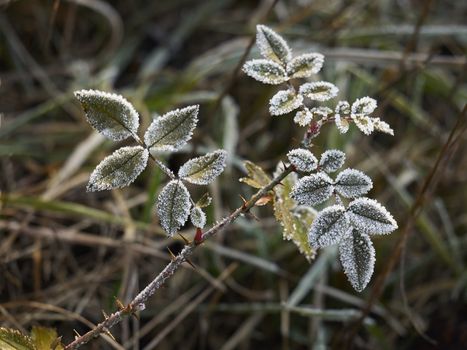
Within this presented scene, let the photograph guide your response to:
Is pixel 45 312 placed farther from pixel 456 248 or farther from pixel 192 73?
pixel 456 248

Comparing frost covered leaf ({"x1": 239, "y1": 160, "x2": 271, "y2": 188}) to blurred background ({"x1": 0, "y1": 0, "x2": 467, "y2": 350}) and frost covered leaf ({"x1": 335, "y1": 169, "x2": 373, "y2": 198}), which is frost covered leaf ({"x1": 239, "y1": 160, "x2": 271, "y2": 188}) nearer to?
frost covered leaf ({"x1": 335, "y1": 169, "x2": 373, "y2": 198})

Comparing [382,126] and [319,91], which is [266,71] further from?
[382,126]

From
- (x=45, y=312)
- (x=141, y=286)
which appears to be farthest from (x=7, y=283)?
(x=141, y=286)

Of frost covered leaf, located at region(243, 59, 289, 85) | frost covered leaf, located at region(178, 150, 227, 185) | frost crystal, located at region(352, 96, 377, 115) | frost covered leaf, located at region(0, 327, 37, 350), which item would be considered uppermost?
frost covered leaf, located at region(243, 59, 289, 85)

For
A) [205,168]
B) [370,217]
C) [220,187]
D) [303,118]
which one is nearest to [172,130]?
[205,168]

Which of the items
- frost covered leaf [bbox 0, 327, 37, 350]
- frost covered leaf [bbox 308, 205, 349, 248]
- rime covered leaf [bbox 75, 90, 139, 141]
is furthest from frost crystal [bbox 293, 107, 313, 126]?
frost covered leaf [bbox 0, 327, 37, 350]

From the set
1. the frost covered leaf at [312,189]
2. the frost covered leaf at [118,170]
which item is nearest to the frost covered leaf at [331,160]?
the frost covered leaf at [312,189]

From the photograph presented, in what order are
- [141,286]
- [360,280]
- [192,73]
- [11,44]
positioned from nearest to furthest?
1. [360,280]
2. [141,286]
3. [192,73]
4. [11,44]
